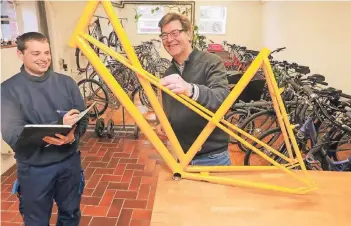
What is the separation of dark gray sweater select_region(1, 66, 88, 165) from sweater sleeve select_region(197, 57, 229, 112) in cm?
79

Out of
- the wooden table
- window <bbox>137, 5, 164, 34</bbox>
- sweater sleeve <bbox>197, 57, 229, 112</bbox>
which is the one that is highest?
window <bbox>137, 5, 164, 34</bbox>

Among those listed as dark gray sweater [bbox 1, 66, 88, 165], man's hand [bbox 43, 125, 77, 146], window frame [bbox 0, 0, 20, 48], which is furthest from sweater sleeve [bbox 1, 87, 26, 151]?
window frame [bbox 0, 0, 20, 48]

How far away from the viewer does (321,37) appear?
3.91m

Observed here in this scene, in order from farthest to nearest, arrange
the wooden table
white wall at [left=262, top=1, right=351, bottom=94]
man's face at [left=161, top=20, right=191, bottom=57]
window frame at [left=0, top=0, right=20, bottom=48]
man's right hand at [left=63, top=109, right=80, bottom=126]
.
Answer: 1. white wall at [left=262, top=1, right=351, bottom=94]
2. window frame at [left=0, top=0, right=20, bottom=48]
3. man's right hand at [left=63, top=109, right=80, bottom=126]
4. man's face at [left=161, top=20, right=191, bottom=57]
5. the wooden table

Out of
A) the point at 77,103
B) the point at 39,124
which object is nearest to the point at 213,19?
the point at 77,103

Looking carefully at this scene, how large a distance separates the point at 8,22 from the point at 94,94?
1494mm

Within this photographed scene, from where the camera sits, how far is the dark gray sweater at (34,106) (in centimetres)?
136

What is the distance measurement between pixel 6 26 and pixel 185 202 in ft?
10.5

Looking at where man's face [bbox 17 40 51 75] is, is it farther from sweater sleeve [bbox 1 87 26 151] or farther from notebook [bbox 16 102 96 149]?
notebook [bbox 16 102 96 149]

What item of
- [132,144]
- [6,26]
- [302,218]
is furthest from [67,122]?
[6,26]

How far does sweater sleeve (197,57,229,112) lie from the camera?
3.39ft

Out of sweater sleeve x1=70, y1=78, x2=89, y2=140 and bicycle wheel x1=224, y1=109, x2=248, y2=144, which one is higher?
sweater sleeve x1=70, y1=78, x2=89, y2=140

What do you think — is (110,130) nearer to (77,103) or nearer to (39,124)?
(77,103)

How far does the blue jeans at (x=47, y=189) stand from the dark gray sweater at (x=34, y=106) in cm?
6
